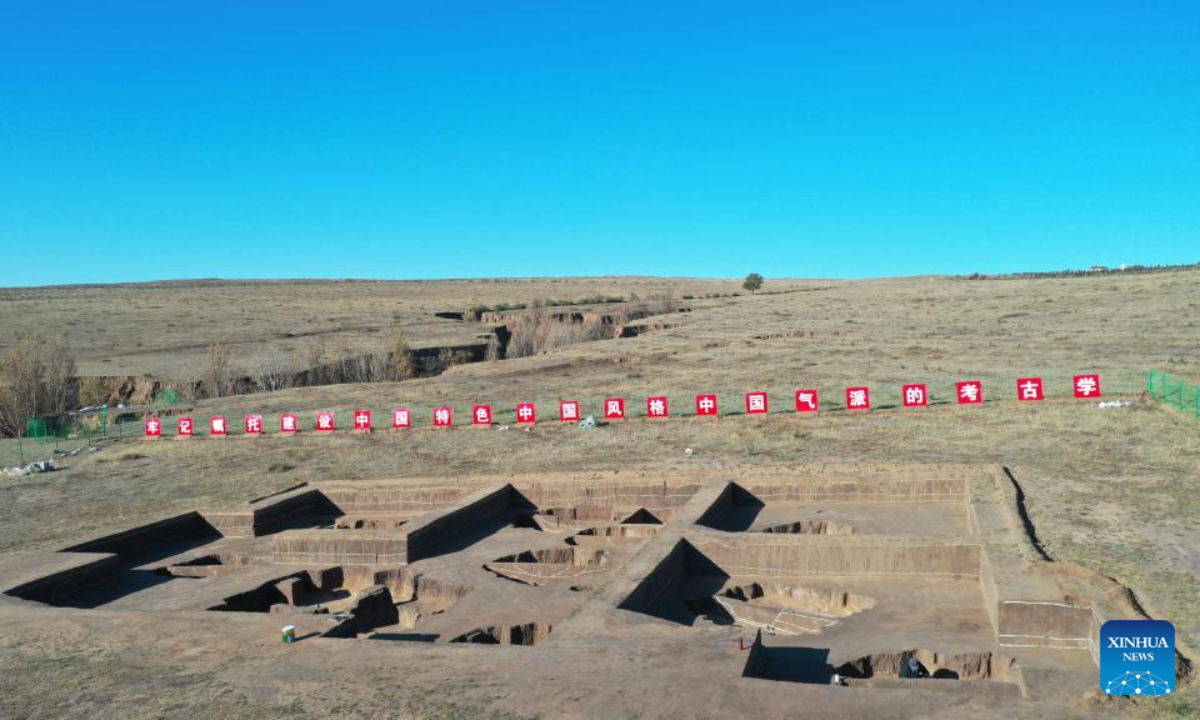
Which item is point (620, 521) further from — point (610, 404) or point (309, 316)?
point (309, 316)

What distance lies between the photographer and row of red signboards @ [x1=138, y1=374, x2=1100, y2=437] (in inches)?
906

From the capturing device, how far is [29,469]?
2325 centimetres

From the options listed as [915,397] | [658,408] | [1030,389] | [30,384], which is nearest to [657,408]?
[658,408]

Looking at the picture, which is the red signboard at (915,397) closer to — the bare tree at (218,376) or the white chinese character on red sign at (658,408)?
the white chinese character on red sign at (658,408)

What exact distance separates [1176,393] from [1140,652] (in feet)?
57.5

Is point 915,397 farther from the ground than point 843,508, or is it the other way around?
point 915,397

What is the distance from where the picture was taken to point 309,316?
215ft

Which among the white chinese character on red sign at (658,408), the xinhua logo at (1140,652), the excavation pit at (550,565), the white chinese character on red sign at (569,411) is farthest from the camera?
the white chinese character on red sign at (569,411)

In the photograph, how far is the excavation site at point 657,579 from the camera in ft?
28.1

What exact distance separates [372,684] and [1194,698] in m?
6.28

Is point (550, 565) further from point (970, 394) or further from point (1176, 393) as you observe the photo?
point (1176, 393)

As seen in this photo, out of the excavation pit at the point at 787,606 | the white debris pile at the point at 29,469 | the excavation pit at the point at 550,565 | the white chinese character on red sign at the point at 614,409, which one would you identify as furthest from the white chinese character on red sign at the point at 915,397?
the white debris pile at the point at 29,469

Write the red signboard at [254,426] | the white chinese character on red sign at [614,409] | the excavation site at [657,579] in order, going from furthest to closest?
1. the red signboard at [254,426]
2. the white chinese character on red sign at [614,409]
3. the excavation site at [657,579]

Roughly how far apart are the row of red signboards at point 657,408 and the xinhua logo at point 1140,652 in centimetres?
1795
